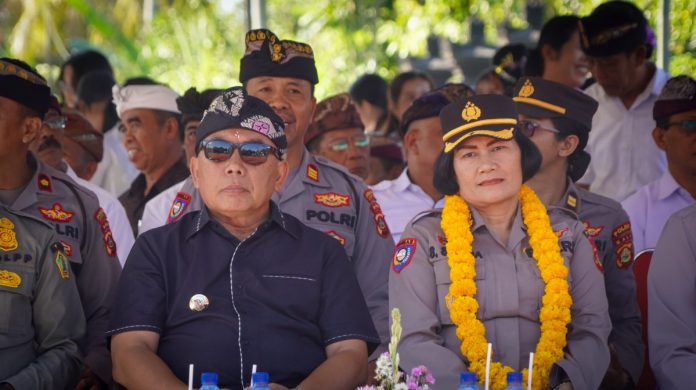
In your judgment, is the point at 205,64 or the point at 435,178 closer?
the point at 435,178

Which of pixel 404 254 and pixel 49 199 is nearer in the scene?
pixel 404 254

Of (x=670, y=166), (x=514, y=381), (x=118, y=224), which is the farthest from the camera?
(x=670, y=166)

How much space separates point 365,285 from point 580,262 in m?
1.19

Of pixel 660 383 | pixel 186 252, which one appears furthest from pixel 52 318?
pixel 660 383

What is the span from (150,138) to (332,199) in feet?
8.72

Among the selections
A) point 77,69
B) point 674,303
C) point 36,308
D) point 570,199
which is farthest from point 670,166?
point 77,69

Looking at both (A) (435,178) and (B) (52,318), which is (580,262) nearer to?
(A) (435,178)

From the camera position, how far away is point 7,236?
4875 mm

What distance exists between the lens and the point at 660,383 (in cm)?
510

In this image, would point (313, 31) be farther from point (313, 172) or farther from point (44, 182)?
point (44, 182)

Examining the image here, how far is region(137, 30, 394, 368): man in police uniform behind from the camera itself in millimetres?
5859

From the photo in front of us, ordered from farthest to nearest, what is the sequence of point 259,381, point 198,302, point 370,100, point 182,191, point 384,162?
point 370,100, point 384,162, point 182,191, point 198,302, point 259,381

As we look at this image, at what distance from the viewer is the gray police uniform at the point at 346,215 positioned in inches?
229

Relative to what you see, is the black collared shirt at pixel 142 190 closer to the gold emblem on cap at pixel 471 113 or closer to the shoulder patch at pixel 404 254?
the shoulder patch at pixel 404 254
